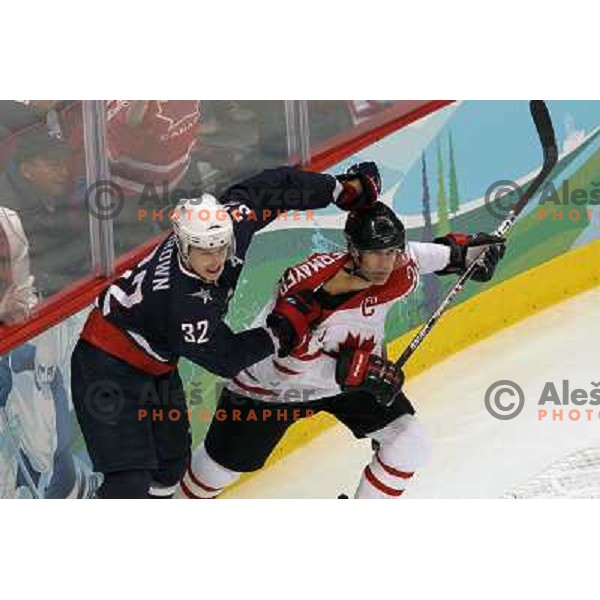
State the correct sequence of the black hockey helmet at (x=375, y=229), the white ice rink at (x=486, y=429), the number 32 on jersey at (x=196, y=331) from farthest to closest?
the white ice rink at (x=486, y=429)
the black hockey helmet at (x=375, y=229)
the number 32 on jersey at (x=196, y=331)

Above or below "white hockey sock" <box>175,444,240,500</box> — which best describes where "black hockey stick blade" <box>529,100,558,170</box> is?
above

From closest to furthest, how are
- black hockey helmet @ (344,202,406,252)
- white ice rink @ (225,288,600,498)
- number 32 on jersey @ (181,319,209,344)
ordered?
1. number 32 on jersey @ (181,319,209,344)
2. black hockey helmet @ (344,202,406,252)
3. white ice rink @ (225,288,600,498)

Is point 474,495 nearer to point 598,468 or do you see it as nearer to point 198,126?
point 598,468

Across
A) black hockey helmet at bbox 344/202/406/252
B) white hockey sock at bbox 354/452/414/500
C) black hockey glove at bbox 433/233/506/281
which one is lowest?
white hockey sock at bbox 354/452/414/500

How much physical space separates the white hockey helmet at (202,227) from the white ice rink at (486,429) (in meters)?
0.67

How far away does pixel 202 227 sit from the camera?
511 cm

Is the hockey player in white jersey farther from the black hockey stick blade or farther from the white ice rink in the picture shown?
the black hockey stick blade

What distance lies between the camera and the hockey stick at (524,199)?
17.5 feet

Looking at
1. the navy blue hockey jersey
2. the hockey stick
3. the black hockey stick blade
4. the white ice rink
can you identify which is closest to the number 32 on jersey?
the navy blue hockey jersey

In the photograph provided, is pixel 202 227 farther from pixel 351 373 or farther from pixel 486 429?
pixel 486 429

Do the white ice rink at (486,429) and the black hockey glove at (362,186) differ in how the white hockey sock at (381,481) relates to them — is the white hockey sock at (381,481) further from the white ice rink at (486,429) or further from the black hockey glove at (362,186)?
the black hockey glove at (362,186)

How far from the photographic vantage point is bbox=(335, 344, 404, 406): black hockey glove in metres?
5.29

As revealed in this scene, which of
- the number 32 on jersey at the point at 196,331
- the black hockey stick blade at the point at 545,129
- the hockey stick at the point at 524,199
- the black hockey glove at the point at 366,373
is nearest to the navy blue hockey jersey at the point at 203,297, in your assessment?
the number 32 on jersey at the point at 196,331

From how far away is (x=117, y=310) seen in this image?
5242 millimetres
